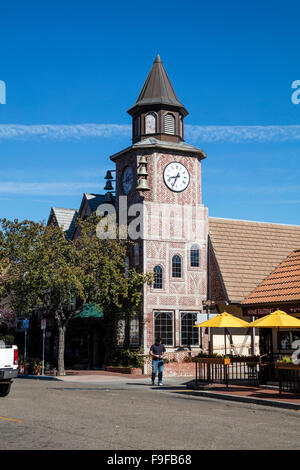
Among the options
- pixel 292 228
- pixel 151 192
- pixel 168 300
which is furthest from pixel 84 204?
pixel 292 228

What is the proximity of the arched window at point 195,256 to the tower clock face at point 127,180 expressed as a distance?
17.0ft

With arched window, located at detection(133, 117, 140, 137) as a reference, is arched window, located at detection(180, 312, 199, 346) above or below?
below

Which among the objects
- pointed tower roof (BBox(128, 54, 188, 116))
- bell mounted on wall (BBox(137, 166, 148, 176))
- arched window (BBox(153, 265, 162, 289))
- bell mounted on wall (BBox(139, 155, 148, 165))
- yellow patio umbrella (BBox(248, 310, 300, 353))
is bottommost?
yellow patio umbrella (BBox(248, 310, 300, 353))

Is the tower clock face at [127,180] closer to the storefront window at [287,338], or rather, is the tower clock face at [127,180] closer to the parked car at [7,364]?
the storefront window at [287,338]

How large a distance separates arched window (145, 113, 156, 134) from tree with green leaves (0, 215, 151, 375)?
701 centimetres

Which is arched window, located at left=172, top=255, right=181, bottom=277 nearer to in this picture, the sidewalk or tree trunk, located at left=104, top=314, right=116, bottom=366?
tree trunk, located at left=104, top=314, right=116, bottom=366

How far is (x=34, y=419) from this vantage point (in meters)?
11.5

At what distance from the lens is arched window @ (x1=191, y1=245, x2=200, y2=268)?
3397cm

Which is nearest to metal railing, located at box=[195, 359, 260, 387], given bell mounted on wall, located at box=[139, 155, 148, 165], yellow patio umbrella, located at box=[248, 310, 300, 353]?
yellow patio umbrella, located at box=[248, 310, 300, 353]

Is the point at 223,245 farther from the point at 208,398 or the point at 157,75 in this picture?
the point at 208,398

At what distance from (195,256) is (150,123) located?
8.40 meters

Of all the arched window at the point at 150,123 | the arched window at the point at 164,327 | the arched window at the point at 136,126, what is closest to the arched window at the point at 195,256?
the arched window at the point at 164,327

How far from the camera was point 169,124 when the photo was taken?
1404 inches

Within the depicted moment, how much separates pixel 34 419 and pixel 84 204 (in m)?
30.3
